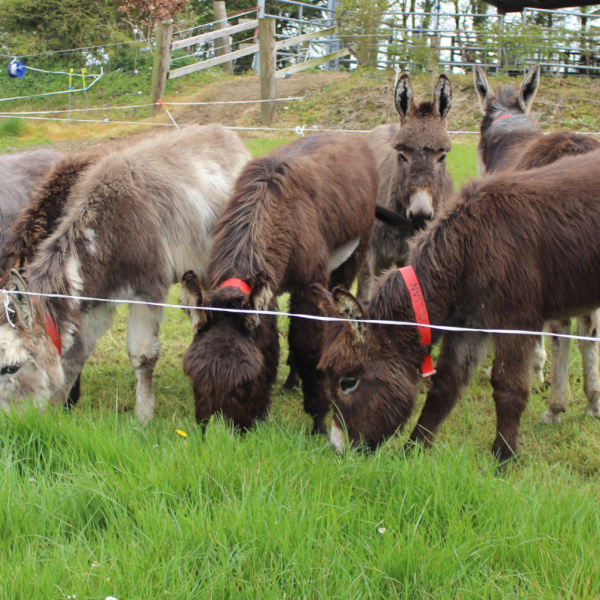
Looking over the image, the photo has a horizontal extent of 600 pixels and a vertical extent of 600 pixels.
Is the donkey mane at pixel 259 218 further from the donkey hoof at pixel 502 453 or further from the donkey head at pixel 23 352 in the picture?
the donkey hoof at pixel 502 453

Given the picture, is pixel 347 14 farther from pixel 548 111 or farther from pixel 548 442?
pixel 548 442

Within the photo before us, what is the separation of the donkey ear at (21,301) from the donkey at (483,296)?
68.2 inches

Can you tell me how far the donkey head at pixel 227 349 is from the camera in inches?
136

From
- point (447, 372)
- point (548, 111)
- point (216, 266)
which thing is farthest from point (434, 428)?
point (548, 111)

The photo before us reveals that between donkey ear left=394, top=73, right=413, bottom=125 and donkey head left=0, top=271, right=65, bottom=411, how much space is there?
3.65 meters

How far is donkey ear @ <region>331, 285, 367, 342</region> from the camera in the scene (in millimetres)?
3359

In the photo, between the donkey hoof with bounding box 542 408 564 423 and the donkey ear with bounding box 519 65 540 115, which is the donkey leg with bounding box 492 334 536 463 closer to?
the donkey hoof with bounding box 542 408 564 423

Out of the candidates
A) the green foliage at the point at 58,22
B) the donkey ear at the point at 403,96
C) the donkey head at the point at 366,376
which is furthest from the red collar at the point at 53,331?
the green foliage at the point at 58,22

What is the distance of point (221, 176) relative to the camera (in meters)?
5.36

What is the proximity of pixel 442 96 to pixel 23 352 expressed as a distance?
413cm

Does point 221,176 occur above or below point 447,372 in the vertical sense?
above

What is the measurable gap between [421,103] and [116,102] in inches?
467

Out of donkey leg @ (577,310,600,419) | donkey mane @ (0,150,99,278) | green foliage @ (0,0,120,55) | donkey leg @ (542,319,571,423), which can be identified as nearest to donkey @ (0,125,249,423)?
donkey mane @ (0,150,99,278)

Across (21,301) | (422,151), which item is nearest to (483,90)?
(422,151)
